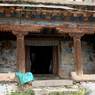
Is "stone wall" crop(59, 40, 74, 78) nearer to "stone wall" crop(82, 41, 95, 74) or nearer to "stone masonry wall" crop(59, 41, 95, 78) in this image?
"stone masonry wall" crop(59, 41, 95, 78)

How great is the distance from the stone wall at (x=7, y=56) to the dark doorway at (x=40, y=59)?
2.37 metres

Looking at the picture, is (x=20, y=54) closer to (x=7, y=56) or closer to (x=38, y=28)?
(x=38, y=28)

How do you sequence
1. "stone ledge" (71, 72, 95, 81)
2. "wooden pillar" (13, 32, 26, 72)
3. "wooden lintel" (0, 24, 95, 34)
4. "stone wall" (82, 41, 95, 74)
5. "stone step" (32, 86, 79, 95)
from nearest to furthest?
"stone step" (32, 86, 79, 95), "wooden pillar" (13, 32, 26, 72), "wooden lintel" (0, 24, 95, 34), "stone ledge" (71, 72, 95, 81), "stone wall" (82, 41, 95, 74)

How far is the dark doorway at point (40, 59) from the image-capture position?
705 inches

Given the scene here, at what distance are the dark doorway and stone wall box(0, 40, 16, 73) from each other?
2.37 metres

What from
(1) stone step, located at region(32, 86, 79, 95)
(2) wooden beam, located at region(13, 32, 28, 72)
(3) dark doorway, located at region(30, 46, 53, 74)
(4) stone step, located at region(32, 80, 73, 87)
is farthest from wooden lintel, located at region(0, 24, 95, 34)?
(3) dark doorway, located at region(30, 46, 53, 74)

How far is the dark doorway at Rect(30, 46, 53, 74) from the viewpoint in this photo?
17900mm

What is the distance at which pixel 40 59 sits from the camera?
19.3m

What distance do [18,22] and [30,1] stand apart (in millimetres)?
1119

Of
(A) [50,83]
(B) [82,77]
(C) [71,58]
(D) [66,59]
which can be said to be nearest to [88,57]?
(C) [71,58]

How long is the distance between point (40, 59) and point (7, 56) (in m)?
4.12

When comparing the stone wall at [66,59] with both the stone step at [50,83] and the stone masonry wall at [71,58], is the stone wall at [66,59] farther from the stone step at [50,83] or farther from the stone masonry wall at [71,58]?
the stone step at [50,83]


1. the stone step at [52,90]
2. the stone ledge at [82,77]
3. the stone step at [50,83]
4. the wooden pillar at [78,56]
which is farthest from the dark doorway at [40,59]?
the stone step at [52,90]

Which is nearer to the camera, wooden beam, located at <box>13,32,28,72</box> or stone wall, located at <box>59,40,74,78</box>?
wooden beam, located at <box>13,32,28,72</box>
